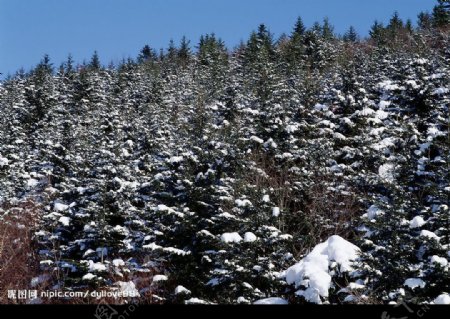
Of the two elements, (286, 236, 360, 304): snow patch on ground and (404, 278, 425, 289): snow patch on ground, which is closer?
(404, 278, 425, 289): snow patch on ground

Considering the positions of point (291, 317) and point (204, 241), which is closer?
point (291, 317)

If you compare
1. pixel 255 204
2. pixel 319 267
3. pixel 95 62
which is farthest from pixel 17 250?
pixel 95 62

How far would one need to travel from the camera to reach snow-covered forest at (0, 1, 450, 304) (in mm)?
9109

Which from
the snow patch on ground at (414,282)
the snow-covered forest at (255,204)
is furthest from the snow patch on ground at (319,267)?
the snow patch on ground at (414,282)

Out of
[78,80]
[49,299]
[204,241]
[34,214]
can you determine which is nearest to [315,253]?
[204,241]

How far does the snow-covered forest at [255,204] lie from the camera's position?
29.9ft

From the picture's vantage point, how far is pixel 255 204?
12.3 meters

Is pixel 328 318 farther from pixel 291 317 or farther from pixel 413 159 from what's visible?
pixel 413 159

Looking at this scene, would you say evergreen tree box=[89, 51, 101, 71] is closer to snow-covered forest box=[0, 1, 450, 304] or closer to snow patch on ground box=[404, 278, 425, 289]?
snow-covered forest box=[0, 1, 450, 304]

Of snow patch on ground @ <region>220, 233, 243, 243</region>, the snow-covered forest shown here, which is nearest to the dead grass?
the snow-covered forest

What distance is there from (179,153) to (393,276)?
8.86 m

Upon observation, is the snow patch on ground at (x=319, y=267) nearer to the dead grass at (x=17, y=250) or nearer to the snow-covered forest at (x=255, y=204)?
the snow-covered forest at (x=255, y=204)

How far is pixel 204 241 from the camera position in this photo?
43.9 ft

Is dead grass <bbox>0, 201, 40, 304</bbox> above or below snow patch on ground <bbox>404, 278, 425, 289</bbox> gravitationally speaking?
above
